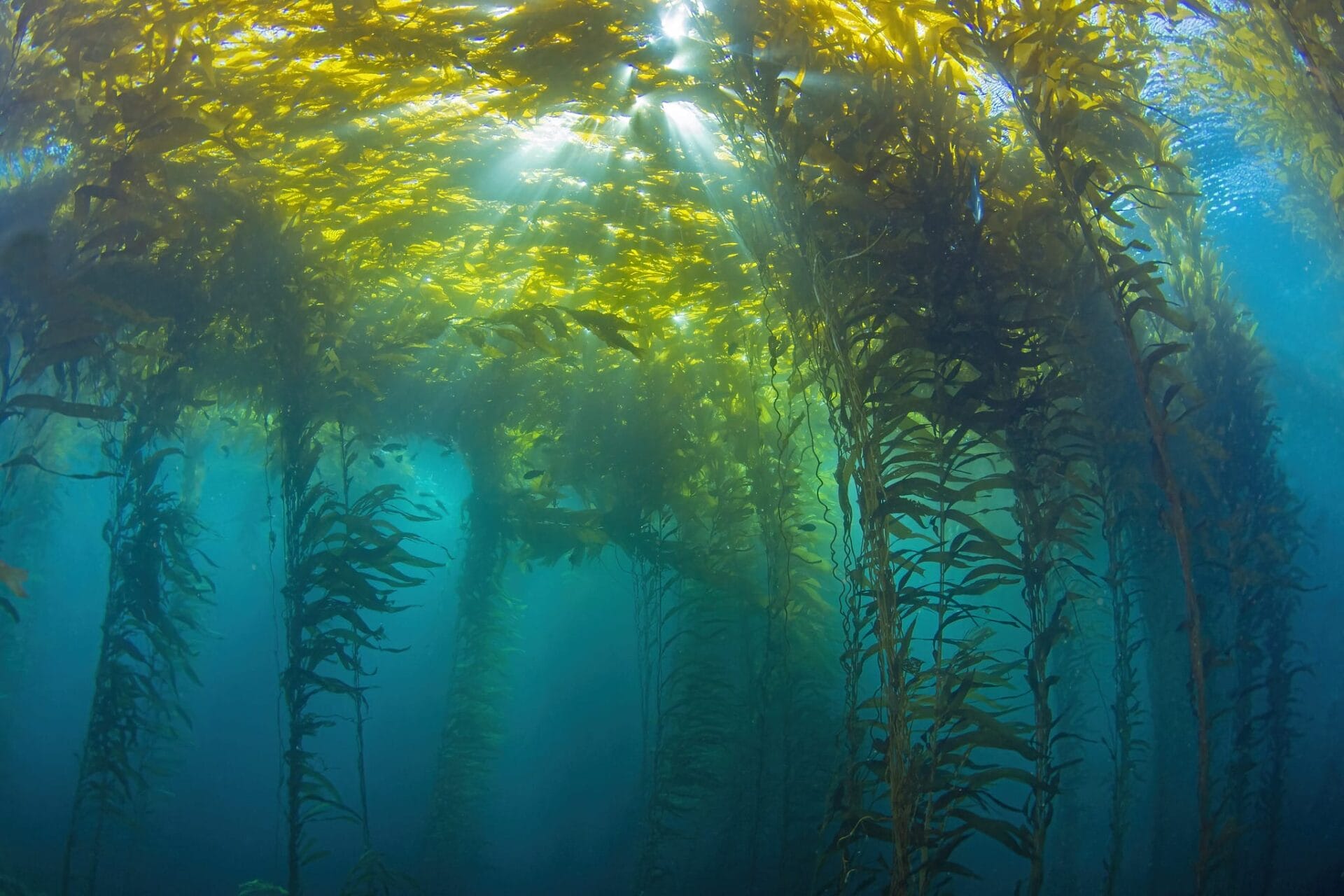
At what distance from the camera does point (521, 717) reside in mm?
14242

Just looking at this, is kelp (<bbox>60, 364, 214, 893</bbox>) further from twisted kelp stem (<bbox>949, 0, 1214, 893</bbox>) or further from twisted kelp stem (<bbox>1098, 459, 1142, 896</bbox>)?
twisted kelp stem (<bbox>1098, 459, 1142, 896</bbox>)

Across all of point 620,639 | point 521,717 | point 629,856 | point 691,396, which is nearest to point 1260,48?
point 691,396

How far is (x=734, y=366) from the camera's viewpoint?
7715 millimetres

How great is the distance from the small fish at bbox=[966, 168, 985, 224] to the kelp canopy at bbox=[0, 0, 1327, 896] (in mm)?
33

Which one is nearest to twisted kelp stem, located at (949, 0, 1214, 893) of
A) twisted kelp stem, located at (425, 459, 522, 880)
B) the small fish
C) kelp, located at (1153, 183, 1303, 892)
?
the small fish

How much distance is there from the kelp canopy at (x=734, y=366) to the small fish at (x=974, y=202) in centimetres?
3

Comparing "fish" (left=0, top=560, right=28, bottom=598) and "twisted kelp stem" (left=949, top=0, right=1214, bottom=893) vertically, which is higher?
"twisted kelp stem" (left=949, top=0, right=1214, bottom=893)

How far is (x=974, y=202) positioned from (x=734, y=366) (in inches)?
183

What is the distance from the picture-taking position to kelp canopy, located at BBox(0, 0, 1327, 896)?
3004mm

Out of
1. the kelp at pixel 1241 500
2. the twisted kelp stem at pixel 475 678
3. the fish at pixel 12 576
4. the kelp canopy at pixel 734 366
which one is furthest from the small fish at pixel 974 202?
the twisted kelp stem at pixel 475 678

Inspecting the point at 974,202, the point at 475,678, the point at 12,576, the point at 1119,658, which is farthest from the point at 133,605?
the point at 1119,658

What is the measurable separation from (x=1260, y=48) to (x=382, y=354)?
620 centimetres

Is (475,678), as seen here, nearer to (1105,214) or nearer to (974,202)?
(974,202)

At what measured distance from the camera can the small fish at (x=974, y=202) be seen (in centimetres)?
307
